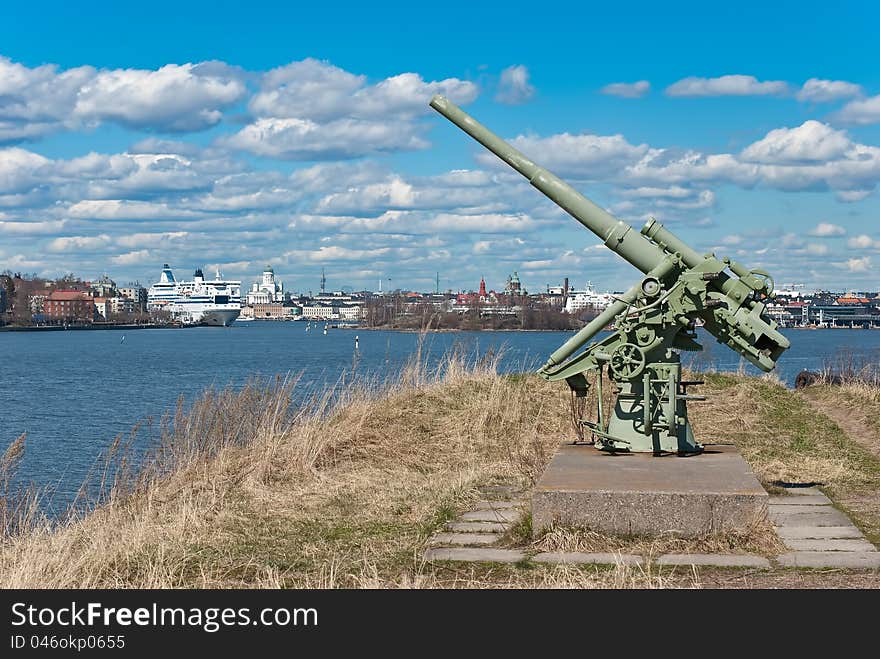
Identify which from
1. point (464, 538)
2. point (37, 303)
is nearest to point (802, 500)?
point (464, 538)

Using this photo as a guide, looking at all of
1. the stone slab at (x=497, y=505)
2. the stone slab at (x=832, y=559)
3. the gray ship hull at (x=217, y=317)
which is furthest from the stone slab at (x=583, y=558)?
the gray ship hull at (x=217, y=317)

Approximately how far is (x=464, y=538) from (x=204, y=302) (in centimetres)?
17311

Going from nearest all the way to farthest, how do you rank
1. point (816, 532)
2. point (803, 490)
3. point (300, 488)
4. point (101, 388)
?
1. point (816, 532)
2. point (803, 490)
3. point (300, 488)
4. point (101, 388)

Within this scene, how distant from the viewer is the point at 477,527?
25.0 feet

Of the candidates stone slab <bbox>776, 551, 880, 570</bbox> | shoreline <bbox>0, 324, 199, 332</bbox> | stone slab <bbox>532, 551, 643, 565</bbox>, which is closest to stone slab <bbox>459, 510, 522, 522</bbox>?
stone slab <bbox>532, 551, 643, 565</bbox>

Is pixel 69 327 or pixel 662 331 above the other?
pixel 662 331

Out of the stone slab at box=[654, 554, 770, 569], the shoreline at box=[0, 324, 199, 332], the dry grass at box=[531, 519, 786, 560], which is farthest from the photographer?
the shoreline at box=[0, 324, 199, 332]

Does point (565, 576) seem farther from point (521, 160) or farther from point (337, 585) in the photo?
point (521, 160)

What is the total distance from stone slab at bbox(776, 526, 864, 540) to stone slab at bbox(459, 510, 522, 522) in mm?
1815

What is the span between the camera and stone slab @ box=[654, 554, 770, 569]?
253 inches

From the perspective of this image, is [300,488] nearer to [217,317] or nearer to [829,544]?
[829,544]

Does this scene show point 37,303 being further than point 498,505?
Yes

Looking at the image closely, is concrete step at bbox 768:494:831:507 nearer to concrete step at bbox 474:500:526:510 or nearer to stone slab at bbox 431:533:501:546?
concrete step at bbox 474:500:526:510

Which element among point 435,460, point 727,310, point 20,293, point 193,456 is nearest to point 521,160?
point 727,310
